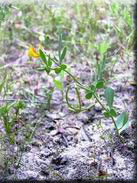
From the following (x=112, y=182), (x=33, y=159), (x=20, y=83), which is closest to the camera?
(x=112, y=182)

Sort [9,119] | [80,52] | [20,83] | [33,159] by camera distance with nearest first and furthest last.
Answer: [33,159], [9,119], [20,83], [80,52]

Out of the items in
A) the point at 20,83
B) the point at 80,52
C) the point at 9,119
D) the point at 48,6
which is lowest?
the point at 9,119

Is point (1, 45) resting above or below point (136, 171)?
above

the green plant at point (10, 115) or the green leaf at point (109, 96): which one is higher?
the green leaf at point (109, 96)

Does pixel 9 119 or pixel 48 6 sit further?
pixel 48 6

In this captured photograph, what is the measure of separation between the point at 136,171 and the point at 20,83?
0.81m

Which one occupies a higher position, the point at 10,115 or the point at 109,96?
the point at 109,96

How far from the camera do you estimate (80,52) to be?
75.3 inches

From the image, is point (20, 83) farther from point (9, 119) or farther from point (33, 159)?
point (33, 159)

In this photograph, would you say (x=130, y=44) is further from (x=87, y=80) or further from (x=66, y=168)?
(x=66, y=168)

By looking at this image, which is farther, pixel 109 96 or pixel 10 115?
pixel 10 115

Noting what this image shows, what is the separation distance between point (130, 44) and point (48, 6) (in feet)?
2.57

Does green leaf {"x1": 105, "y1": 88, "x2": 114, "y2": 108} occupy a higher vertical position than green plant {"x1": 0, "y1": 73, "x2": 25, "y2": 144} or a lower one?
higher

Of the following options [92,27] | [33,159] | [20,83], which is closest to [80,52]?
[92,27]
